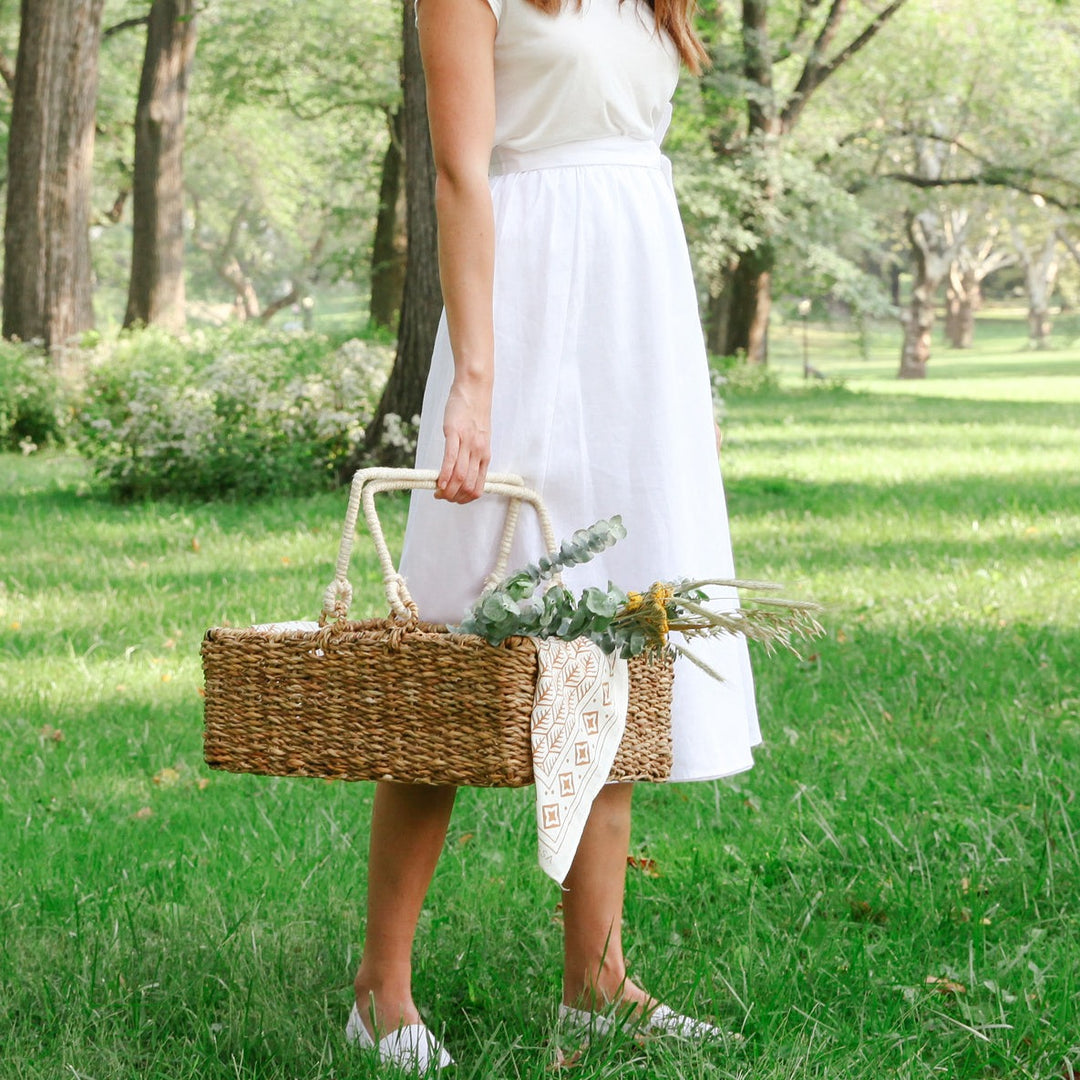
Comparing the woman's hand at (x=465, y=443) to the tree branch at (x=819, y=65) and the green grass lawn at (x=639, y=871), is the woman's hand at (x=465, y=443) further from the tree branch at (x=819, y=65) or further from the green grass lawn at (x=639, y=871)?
the tree branch at (x=819, y=65)

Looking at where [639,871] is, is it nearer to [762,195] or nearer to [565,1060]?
[565,1060]

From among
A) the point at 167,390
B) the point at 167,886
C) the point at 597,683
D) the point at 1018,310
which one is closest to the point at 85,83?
the point at 167,390

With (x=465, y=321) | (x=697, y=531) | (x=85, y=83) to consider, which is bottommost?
(x=697, y=531)

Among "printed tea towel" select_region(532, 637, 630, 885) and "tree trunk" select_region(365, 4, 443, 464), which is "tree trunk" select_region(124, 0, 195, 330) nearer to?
"tree trunk" select_region(365, 4, 443, 464)

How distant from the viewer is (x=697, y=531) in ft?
7.98

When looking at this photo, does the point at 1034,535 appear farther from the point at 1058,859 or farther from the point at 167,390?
the point at 167,390

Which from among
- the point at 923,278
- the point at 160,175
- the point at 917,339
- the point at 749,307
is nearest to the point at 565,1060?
the point at 160,175

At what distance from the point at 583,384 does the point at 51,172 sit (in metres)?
13.6

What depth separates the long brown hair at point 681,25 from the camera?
2.36 meters

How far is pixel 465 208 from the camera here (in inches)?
86.3

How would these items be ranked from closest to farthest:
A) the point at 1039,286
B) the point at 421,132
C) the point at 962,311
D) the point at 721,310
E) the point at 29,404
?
the point at 421,132 → the point at 29,404 → the point at 721,310 → the point at 962,311 → the point at 1039,286

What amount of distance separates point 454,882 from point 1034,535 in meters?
5.22

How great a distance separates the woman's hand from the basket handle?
0.03 meters

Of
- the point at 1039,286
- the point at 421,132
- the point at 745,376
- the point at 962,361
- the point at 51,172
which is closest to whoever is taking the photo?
the point at 421,132
